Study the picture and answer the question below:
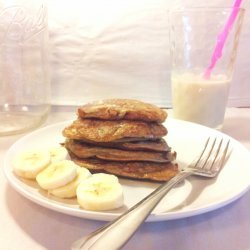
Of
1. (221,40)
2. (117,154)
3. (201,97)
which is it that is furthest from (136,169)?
(221,40)

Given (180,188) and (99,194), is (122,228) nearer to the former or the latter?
(99,194)

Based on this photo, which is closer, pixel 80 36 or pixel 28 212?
pixel 28 212

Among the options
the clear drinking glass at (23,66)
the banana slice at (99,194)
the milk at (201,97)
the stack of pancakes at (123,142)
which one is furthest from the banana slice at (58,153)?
the milk at (201,97)

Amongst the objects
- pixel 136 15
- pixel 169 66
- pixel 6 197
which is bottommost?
pixel 6 197

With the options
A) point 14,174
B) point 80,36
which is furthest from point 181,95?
point 14,174

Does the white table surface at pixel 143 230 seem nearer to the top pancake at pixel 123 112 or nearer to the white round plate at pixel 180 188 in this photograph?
the white round plate at pixel 180 188

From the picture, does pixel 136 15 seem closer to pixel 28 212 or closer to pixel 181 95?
pixel 181 95

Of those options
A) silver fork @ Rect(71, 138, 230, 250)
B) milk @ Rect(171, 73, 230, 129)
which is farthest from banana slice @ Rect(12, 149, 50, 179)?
milk @ Rect(171, 73, 230, 129)
